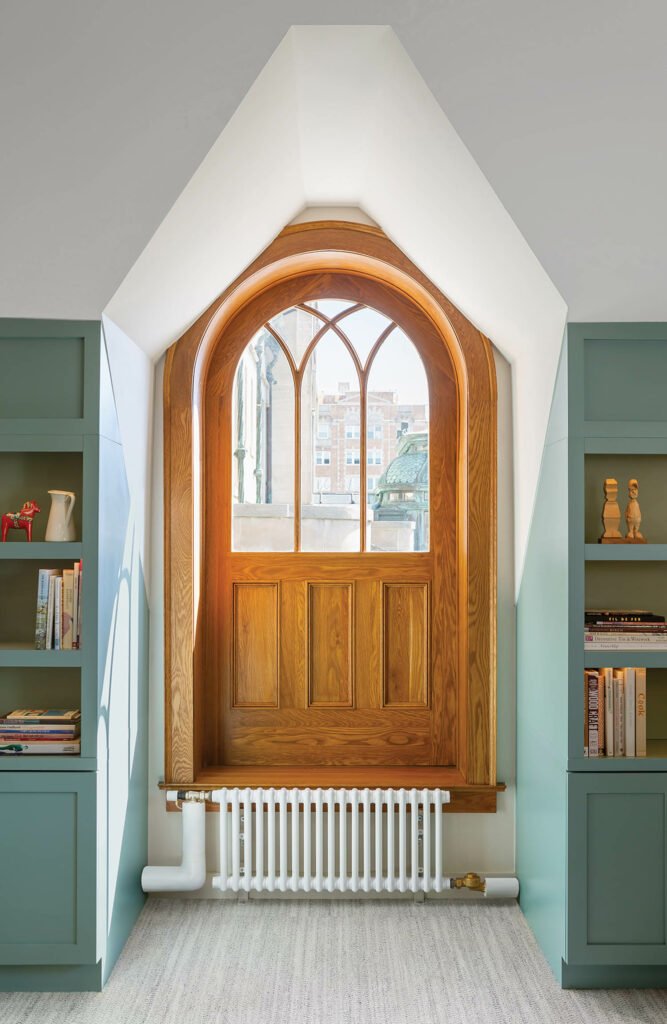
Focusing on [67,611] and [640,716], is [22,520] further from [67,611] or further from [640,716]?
[640,716]

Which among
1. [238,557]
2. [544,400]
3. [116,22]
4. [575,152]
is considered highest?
[116,22]

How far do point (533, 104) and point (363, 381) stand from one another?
1.46 m

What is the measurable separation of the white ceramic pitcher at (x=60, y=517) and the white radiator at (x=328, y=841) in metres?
1.13

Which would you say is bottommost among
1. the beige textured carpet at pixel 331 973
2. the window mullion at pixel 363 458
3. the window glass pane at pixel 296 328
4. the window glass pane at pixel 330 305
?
the beige textured carpet at pixel 331 973

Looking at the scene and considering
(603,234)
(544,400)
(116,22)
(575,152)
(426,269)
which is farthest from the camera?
(426,269)

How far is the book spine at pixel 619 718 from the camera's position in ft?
8.22

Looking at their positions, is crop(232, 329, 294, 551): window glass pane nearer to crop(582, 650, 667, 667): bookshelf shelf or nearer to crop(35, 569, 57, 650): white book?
crop(35, 569, 57, 650): white book

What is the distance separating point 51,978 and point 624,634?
2.03 meters

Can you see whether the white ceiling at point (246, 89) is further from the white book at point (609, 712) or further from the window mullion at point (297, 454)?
the white book at point (609, 712)

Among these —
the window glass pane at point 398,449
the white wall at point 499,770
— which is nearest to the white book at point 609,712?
the white wall at point 499,770

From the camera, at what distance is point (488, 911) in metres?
2.95

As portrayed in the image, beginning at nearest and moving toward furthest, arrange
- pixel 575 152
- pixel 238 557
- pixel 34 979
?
pixel 575 152, pixel 34 979, pixel 238 557

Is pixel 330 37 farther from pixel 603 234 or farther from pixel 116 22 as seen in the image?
pixel 603 234

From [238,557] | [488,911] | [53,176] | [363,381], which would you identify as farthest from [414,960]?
[53,176]
